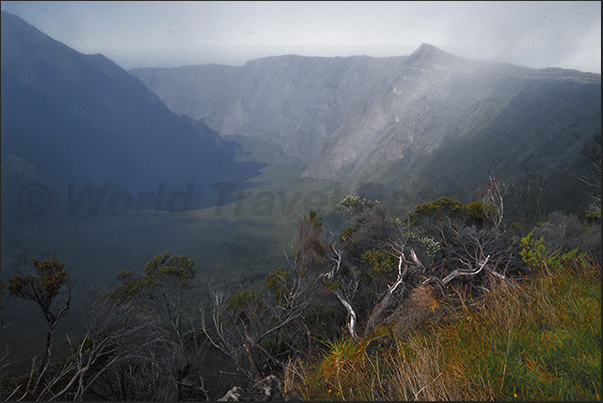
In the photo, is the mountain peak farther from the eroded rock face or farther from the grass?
the eroded rock face

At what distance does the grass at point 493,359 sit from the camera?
233cm

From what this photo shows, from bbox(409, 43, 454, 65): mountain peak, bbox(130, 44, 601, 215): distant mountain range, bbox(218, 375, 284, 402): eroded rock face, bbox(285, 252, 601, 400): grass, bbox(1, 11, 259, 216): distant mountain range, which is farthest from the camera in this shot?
bbox(409, 43, 454, 65): mountain peak

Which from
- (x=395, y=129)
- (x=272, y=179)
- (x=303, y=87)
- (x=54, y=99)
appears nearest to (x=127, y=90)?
(x=54, y=99)

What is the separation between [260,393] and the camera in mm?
3164

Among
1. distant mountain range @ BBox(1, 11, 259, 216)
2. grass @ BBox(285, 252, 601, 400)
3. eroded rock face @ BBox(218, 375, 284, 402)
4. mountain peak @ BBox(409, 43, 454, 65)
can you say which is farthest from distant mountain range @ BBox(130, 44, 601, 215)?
distant mountain range @ BBox(1, 11, 259, 216)

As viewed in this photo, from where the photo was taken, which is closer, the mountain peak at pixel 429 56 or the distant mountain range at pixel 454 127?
the distant mountain range at pixel 454 127

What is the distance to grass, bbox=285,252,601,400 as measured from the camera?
2330 millimetres

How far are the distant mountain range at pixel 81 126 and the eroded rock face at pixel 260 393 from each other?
8736 centimetres

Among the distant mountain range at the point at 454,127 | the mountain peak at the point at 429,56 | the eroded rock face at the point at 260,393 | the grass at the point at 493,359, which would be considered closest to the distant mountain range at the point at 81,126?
the distant mountain range at the point at 454,127

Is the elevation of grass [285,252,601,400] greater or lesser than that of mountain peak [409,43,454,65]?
lesser

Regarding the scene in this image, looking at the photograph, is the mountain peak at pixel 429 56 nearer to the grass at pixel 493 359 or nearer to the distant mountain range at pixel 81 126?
the distant mountain range at pixel 81 126

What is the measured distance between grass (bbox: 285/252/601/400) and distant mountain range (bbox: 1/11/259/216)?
88.5 metres

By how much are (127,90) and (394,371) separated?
137486 mm

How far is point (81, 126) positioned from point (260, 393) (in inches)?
4316
